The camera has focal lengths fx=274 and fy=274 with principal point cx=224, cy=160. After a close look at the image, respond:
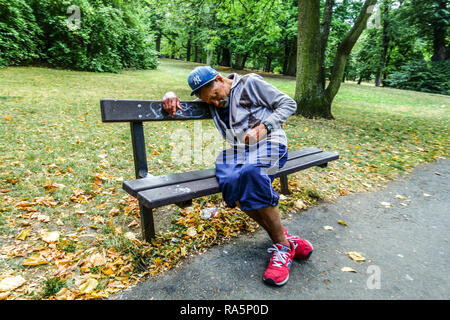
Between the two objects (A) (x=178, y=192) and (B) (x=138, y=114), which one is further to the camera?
(B) (x=138, y=114)

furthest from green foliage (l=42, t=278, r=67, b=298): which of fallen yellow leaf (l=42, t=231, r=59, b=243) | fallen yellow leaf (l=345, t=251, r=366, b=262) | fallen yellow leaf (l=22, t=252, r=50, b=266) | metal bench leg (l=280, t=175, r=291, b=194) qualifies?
metal bench leg (l=280, t=175, r=291, b=194)

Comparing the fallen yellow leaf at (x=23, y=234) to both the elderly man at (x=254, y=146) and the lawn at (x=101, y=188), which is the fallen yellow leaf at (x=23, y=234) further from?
the elderly man at (x=254, y=146)

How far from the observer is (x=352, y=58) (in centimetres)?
3316

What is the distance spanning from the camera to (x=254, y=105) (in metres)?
2.27

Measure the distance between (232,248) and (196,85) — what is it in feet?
4.50

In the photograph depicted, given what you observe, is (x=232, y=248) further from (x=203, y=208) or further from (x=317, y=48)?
(x=317, y=48)

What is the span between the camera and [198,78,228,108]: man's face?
7.44 feet

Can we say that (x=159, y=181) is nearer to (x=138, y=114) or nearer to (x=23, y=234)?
(x=138, y=114)

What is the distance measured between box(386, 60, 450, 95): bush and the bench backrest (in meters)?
24.2

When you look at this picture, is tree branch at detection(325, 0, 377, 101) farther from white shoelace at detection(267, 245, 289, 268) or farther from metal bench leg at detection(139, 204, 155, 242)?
metal bench leg at detection(139, 204, 155, 242)

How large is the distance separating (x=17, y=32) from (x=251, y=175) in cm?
1275

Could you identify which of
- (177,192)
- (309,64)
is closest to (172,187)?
(177,192)

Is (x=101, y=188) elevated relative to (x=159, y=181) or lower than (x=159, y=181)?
lower

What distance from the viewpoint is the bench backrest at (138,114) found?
80.2 inches
